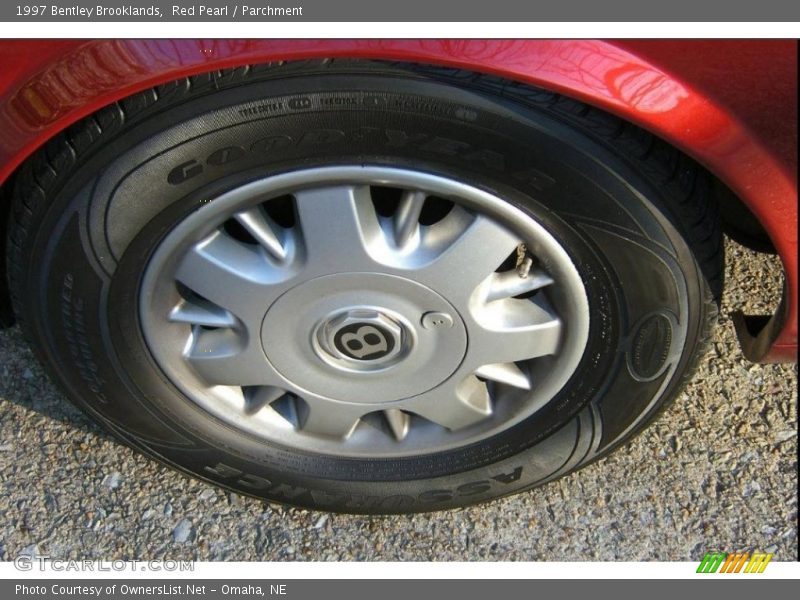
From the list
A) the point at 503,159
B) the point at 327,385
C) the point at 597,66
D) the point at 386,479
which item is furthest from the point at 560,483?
the point at 597,66

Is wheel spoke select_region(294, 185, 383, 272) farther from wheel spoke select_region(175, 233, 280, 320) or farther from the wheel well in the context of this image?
the wheel well

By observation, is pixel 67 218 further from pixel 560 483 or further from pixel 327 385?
pixel 560 483

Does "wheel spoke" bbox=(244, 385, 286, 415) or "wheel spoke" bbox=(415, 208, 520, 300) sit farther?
"wheel spoke" bbox=(244, 385, 286, 415)

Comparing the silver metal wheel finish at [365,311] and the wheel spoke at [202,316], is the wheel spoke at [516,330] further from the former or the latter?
the wheel spoke at [202,316]

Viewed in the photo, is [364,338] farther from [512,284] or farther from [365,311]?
[512,284]

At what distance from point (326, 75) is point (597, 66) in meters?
0.45

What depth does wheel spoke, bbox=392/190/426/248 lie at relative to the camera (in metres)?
1.56

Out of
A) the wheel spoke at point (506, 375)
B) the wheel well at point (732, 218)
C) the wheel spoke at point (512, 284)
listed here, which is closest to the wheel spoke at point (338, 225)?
the wheel spoke at point (512, 284)

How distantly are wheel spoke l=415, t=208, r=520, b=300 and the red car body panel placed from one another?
313mm

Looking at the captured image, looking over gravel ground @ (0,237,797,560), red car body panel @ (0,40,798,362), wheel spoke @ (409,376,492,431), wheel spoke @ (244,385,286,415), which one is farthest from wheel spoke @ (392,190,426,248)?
gravel ground @ (0,237,797,560)

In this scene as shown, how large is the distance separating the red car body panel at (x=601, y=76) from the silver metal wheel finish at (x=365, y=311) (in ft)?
0.79

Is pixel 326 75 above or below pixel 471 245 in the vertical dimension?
above

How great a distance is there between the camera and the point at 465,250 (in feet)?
5.21

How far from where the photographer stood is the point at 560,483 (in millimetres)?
2131
